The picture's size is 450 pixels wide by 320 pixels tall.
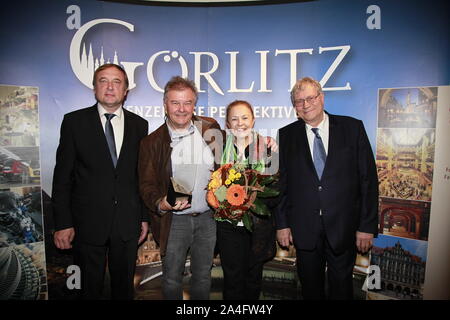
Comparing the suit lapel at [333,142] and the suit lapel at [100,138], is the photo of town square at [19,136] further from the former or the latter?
the suit lapel at [333,142]

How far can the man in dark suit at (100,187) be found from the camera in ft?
7.91

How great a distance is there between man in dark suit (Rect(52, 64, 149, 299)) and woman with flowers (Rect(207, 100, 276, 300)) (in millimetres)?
746

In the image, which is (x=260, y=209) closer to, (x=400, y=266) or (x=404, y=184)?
(x=404, y=184)

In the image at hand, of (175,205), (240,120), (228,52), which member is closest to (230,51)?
(228,52)

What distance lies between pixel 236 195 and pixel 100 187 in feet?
3.62

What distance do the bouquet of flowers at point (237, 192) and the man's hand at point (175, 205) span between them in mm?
163

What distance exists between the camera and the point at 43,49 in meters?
2.75

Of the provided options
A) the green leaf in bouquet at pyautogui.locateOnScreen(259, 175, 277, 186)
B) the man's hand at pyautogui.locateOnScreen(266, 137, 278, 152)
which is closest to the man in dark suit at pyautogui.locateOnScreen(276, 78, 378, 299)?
the man's hand at pyautogui.locateOnScreen(266, 137, 278, 152)

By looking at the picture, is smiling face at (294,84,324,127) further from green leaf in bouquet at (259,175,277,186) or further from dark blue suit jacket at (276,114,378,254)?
green leaf in bouquet at (259,175,277,186)

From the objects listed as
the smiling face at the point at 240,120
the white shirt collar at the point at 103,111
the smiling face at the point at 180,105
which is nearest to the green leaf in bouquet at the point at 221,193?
the smiling face at the point at 240,120

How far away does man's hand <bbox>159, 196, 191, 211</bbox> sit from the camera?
2.15 metres

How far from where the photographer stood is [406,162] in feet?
8.89

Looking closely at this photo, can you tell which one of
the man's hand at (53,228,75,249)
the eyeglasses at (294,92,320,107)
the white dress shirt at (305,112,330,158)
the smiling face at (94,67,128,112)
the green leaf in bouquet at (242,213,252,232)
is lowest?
the man's hand at (53,228,75,249)
